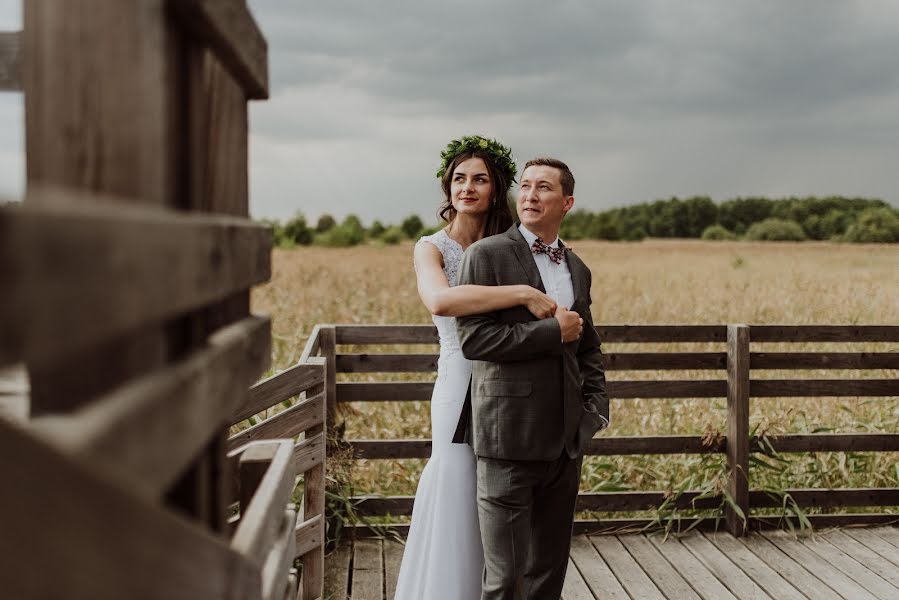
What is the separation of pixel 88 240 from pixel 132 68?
28 centimetres

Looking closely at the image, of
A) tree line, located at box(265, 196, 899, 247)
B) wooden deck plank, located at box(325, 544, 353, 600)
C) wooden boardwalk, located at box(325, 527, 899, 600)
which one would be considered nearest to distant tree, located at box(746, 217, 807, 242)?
tree line, located at box(265, 196, 899, 247)

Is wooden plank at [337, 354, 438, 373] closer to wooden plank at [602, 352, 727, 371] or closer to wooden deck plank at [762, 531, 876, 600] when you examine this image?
wooden plank at [602, 352, 727, 371]

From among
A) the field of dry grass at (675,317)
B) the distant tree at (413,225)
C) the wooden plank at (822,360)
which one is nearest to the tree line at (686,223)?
the distant tree at (413,225)

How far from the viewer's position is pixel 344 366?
16.0 ft

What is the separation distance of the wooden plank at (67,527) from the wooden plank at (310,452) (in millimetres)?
3009

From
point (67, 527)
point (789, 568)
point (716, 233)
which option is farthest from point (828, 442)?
point (716, 233)

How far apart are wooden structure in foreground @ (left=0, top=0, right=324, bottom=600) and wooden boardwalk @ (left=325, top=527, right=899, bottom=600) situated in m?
3.28

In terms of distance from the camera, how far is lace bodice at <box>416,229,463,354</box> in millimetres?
3504

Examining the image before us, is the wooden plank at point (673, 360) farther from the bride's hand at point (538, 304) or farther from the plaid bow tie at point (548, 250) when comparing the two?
the bride's hand at point (538, 304)

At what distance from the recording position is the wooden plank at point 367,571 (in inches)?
163

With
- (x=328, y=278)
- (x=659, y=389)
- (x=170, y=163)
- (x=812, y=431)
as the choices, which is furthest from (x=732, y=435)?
(x=328, y=278)

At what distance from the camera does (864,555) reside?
4684 mm

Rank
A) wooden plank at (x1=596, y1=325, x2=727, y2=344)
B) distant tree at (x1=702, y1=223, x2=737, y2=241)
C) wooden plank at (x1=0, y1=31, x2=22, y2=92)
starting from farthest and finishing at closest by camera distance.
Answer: distant tree at (x1=702, y1=223, x2=737, y2=241)
wooden plank at (x1=596, y1=325, x2=727, y2=344)
wooden plank at (x1=0, y1=31, x2=22, y2=92)

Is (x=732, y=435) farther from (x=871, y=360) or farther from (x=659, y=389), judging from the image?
(x=871, y=360)
